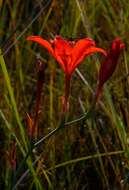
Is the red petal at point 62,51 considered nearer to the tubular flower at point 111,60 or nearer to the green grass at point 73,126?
the tubular flower at point 111,60

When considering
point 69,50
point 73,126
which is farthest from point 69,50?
point 73,126

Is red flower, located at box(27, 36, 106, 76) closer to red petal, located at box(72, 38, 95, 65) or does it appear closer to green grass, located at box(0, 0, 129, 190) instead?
red petal, located at box(72, 38, 95, 65)

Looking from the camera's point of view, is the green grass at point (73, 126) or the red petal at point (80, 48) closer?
the red petal at point (80, 48)

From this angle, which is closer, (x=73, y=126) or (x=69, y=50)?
(x=69, y=50)

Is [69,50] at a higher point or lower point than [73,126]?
higher

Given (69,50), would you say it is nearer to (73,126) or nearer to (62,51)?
(62,51)

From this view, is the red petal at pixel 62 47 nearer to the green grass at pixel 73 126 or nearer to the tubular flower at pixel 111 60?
the tubular flower at pixel 111 60

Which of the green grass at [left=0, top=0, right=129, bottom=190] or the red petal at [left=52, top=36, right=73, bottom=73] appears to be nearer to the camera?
the red petal at [left=52, top=36, right=73, bottom=73]

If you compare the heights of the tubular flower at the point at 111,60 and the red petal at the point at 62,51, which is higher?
the red petal at the point at 62,51

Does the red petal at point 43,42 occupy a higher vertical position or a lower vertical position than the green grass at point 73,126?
higher

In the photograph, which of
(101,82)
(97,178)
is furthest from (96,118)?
(101,82)

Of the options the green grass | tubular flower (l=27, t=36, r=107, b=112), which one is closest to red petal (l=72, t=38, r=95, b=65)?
tubular flower (l=27, t=36, r=107, b=112)

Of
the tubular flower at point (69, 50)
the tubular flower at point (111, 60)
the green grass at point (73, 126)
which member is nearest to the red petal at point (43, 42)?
the tubular flower at point (69, 50)

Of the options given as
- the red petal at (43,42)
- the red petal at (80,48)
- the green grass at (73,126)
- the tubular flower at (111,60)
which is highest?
the red petal at (43,42)
